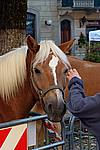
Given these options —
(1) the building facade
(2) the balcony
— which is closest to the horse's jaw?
(1) the building facade

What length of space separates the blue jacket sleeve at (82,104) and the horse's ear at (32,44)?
42.2 inches

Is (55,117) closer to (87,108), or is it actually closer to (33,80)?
(33,80)

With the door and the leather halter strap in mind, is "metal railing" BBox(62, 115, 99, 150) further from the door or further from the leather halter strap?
the door

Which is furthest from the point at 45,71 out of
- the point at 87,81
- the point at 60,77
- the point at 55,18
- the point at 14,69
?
the point at 55,18

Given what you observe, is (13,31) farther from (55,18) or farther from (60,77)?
(55,18)

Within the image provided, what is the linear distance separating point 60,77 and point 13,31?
273cm

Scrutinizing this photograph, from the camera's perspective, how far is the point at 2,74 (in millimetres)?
4043

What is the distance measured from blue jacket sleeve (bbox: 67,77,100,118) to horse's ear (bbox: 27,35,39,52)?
1073mm

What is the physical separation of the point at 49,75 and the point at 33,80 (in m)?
0.20

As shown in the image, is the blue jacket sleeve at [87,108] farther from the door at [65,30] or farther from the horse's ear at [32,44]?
the door at [65,30]

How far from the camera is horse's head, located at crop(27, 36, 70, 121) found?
12.0 ft

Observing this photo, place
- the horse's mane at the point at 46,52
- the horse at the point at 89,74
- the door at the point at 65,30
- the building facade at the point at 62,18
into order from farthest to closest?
the door at the point at 65,30
the building facade at the point at 62,18
the horse at the point at 89,74
the horse's mane at the point at 46,52

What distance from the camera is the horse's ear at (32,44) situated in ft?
12.8

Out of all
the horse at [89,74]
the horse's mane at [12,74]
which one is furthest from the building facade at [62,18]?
the horse's mane at [12,74]
